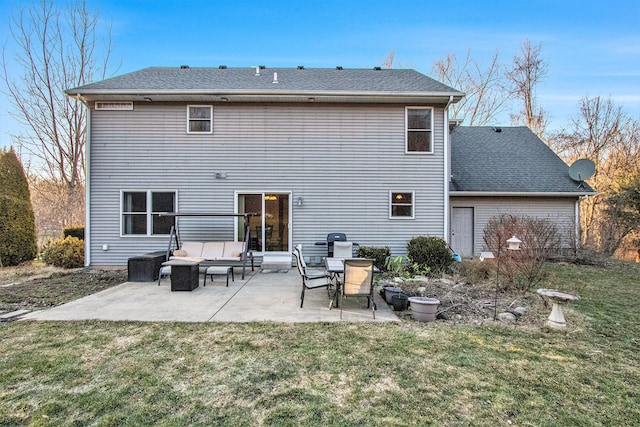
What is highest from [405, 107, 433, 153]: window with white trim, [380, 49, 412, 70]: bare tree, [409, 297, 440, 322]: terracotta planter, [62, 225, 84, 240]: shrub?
[380, 49, 412, 70]: bare tree

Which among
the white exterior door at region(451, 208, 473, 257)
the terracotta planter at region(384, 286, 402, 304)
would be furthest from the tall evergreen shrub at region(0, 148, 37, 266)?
the white exterior door at region(451, 208, 473, 257)

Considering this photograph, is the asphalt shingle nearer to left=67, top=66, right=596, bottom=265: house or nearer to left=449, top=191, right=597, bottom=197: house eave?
left=67, top=66, right=596, bottom=265: house

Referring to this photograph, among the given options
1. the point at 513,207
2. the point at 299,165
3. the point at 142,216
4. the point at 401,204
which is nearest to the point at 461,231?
the point at 513,207

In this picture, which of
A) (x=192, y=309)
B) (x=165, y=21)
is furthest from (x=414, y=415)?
(x=165, y=21)

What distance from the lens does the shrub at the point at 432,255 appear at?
25.9ft

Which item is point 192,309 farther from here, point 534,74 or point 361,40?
point 534,74

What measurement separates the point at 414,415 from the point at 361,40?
54.6ft

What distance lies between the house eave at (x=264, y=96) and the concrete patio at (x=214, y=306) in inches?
195

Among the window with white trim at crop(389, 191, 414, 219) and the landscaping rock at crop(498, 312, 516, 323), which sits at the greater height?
the window with white trim at crop(389, 191, 414, 219)

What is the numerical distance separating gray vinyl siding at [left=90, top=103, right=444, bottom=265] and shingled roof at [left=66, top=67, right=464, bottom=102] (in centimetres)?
58

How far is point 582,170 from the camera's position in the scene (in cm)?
1049

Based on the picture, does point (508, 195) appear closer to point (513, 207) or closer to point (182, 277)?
point (513, 207)

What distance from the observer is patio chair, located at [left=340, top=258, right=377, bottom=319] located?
4664 mm

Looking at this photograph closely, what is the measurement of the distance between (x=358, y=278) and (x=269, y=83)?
6.97 metres
